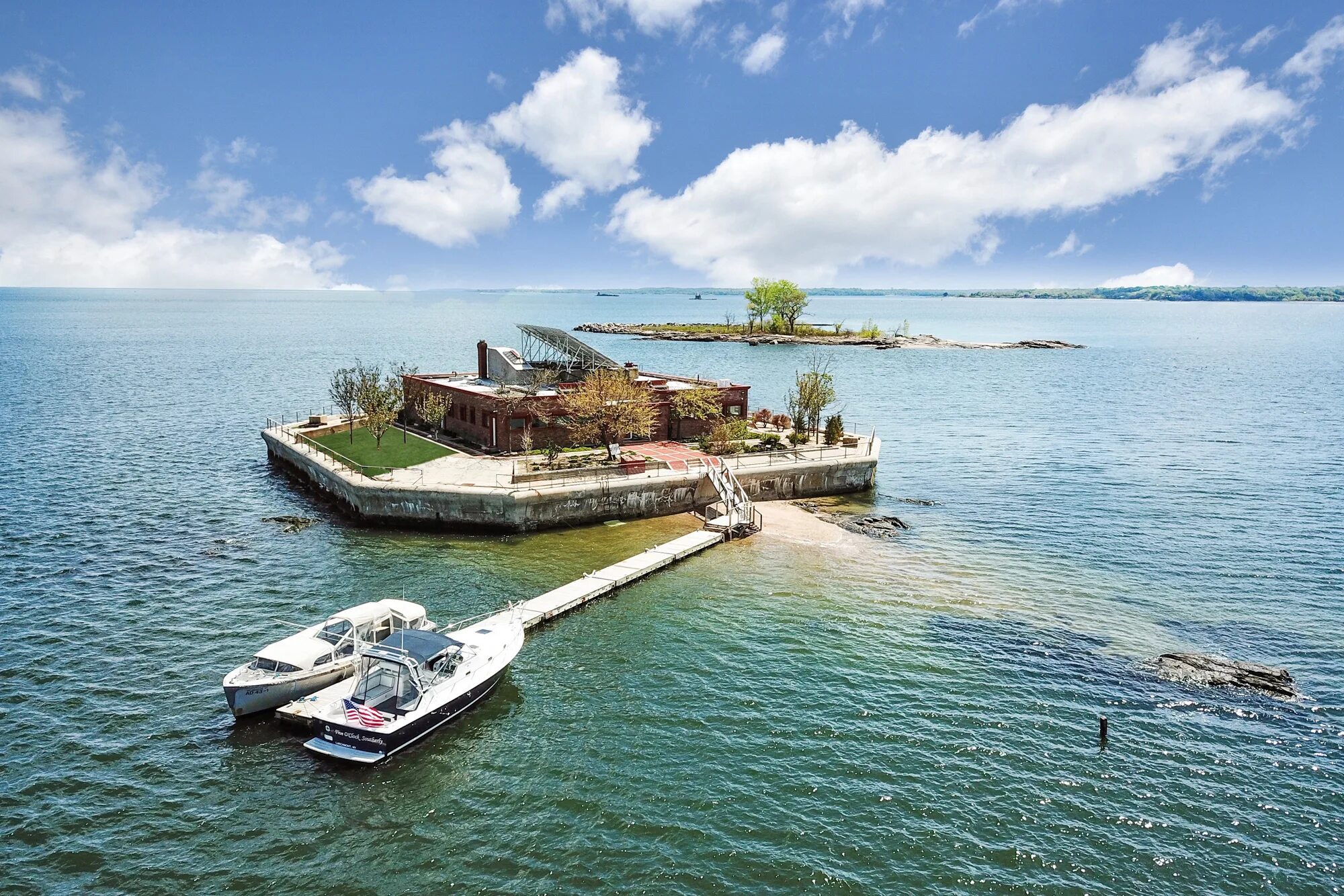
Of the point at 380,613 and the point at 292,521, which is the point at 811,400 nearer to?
the point at 292,521

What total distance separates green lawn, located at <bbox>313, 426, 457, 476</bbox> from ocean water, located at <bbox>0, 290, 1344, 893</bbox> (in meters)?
4.39

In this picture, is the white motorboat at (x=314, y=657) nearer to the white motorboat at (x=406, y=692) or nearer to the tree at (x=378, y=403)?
the white motorboat at (x=406, y=692)

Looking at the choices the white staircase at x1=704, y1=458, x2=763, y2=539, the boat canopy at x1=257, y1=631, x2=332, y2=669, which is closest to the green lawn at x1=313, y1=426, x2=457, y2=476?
the white staircase at x1=704, y1=458, x2=763, y2=539

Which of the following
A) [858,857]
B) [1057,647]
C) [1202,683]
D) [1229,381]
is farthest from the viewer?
[1229,381]

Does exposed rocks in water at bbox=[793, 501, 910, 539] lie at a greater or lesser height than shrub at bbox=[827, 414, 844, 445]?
lesser

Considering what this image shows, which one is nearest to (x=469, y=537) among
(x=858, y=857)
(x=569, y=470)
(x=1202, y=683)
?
(x=569, y=470)

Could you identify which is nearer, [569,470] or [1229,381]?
[569,470]

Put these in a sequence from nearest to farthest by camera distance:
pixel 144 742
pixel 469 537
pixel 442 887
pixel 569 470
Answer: pixel 442 887, pixel 144 742, pixel 469 537, pixel 569 470

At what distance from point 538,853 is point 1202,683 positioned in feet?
80.5

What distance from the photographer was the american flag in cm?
2389

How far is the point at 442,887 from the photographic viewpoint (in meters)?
18.9

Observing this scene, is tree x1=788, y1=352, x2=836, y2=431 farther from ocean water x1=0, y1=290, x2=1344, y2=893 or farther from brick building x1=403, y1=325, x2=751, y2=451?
ocean water x1=0, y1=290, x2=1344, y2=893

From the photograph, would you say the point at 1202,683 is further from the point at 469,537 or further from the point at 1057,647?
the point at 469,537

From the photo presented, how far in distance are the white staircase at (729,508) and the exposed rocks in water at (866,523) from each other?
438 cm
